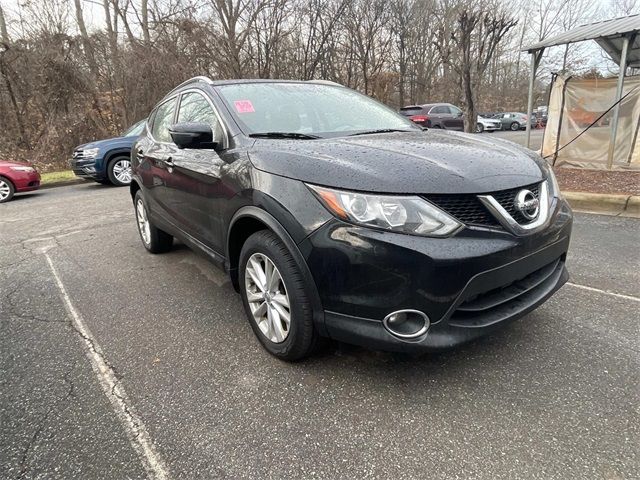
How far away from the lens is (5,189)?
9367 mm

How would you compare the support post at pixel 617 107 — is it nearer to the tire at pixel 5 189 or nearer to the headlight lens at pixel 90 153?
the headlight lens at pixel 90 153

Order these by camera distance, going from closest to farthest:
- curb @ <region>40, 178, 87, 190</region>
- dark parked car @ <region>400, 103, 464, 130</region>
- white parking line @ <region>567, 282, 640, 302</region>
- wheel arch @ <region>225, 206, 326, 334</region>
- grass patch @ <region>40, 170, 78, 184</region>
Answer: wheel arch @ <region>225, 206, 326, 334</region>, white parking line @ <region>567, 282, 640, 302</region>, curb @ <region>40, 178, 87, 190</region>, grass patch @ <region>40, 170, 78, 184</region>, dark parked car @ <region>400, 103, 464, 130</region>

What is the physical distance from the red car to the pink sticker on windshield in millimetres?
8879

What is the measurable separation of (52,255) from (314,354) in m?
4.01

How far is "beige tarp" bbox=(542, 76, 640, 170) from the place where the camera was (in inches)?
326

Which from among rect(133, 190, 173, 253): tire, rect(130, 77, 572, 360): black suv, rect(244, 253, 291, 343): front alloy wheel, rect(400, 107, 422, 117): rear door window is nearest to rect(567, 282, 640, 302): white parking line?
rect(130, 77, 572, 360): black suv

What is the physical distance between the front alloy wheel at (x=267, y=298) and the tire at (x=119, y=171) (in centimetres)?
899

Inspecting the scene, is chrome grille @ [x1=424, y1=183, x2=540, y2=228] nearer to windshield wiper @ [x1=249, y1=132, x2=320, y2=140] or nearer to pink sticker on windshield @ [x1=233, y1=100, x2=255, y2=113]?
windshield wiper @ [x1=249, y1=132, x2=320, y2=140]

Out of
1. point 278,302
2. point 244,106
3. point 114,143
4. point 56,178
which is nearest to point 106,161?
point 114,143

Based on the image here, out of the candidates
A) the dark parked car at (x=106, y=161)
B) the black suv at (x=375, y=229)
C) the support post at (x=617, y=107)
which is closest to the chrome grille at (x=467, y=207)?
the black suv at (x=375, y=229)

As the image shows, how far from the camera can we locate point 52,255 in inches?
197

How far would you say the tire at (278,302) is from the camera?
7.22 feet

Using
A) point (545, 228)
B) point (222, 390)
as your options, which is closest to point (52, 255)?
point (222, 390)

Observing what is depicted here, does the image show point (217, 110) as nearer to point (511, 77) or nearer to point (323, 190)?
point (323, 190)
